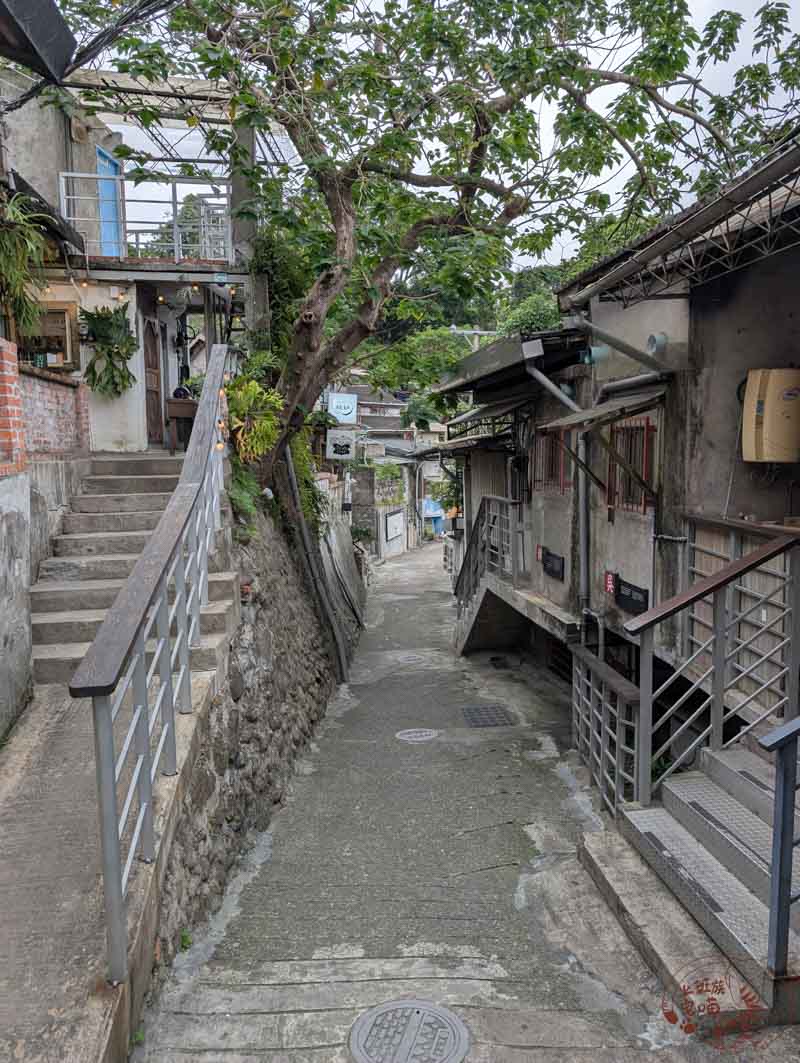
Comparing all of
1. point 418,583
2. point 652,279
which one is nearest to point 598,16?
point 652,279

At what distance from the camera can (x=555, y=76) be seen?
7996 mm

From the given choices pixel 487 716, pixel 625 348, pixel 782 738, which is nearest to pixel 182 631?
pixel 782 738

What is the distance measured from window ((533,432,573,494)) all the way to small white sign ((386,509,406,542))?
67.6ft

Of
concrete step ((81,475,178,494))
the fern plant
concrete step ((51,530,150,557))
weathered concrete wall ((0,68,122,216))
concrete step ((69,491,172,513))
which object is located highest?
weathered concrete wall ((0,68,122,216))

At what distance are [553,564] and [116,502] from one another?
18.9 ft

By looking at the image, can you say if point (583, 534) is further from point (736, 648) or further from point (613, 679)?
point (736, 648)

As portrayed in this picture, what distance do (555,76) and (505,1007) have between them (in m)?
8.59

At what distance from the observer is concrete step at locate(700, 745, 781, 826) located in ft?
13.3

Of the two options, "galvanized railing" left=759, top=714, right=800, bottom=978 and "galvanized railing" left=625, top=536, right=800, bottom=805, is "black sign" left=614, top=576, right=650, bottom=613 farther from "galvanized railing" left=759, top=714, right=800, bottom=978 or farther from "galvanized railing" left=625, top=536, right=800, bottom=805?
"galvanized railing" left=759, top=714, right=800, bottom=978

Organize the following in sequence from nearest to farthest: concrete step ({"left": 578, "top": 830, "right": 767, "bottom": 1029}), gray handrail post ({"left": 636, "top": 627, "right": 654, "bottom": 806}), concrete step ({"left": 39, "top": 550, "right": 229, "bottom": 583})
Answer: concrete step ({"left": 578, "top": 830, "right": 767, "bottom": 1029})
gray handrail post ({"left": 636, "top": 627, "right": 654, "bottom": 806})
concrete step ({"left": 39, "top": 550, "right": 229, "bottom": 583})

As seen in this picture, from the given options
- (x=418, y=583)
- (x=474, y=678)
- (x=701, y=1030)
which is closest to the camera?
(x=701, y=1030)

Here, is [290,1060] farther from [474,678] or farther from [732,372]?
[474,678]

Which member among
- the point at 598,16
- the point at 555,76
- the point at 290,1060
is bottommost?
the point at 290,1060

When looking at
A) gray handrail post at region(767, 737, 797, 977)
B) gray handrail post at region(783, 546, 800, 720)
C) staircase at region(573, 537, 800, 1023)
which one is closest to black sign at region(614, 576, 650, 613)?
staircase at region(573, 537, 800, 1023)
